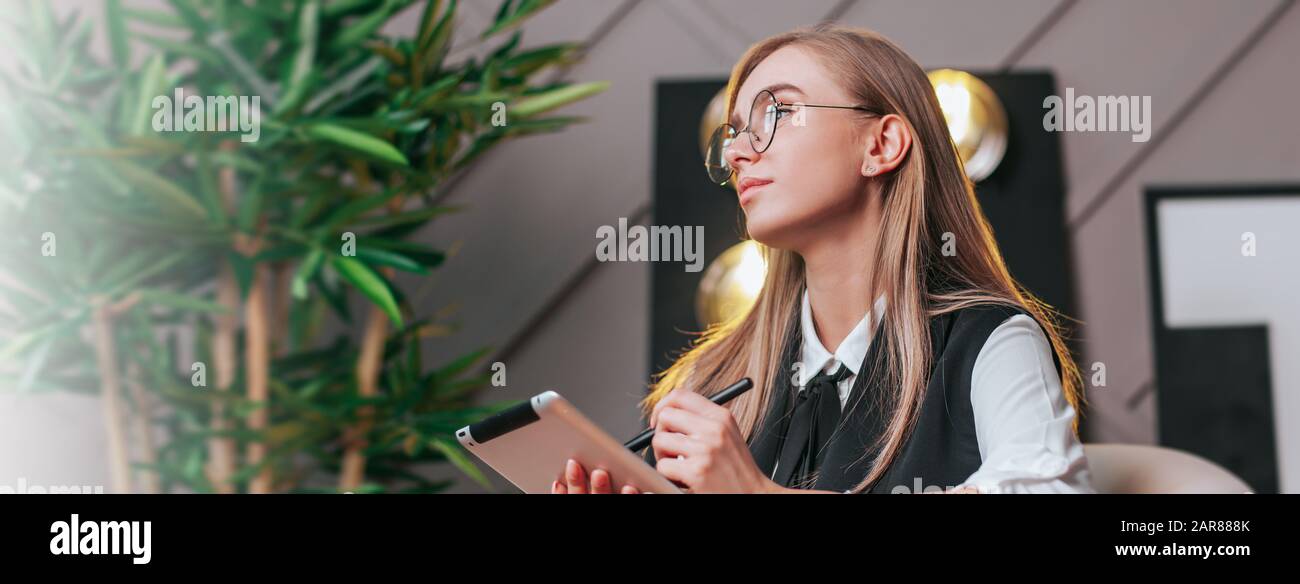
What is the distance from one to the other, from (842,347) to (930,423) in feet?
0.50

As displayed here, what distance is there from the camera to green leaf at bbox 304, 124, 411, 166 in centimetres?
181

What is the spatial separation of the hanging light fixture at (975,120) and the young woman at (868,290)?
2.87ft

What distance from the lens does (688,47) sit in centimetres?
225

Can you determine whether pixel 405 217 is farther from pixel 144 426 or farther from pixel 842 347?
pixel 842 347

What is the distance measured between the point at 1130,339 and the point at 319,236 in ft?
5.10

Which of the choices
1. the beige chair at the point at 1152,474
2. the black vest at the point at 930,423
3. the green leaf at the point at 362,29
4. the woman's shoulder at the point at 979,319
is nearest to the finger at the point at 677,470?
the black vest at the point at 930,423

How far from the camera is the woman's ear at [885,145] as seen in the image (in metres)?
1.14

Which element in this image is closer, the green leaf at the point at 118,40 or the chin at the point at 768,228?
the chin at the point at 768,228

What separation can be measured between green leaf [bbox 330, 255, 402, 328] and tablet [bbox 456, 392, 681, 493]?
0.92 metres

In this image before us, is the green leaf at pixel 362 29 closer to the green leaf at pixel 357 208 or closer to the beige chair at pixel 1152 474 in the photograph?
the green leaf at pixel 357 208

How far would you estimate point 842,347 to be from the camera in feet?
3.70
